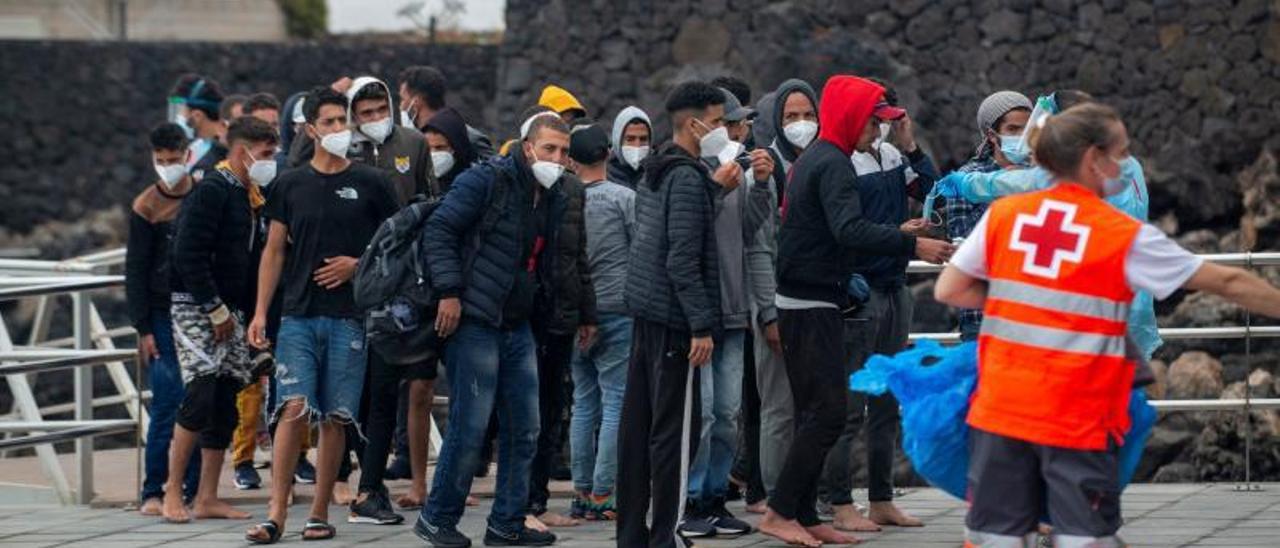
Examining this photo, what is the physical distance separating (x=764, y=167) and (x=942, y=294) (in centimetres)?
299

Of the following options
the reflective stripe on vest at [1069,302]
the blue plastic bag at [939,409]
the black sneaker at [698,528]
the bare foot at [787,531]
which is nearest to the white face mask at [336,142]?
the black sneaker at [698,528]

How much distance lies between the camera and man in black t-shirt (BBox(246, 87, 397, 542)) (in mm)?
9914

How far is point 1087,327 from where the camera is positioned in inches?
265

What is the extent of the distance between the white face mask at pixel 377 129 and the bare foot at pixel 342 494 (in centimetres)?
156

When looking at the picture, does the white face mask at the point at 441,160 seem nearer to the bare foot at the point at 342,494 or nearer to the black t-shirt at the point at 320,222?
the black t-shirt at the point at 320,222

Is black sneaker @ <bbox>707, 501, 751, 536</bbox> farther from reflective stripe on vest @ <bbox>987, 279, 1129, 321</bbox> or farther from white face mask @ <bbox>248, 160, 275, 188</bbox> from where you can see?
reflective stripe on vest @ <bbox>987, 279, 1129, 321</bbox>

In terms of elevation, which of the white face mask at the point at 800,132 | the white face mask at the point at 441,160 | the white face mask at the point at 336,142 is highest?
the white face mask at the point at 800,132

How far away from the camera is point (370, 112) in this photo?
36.1ft

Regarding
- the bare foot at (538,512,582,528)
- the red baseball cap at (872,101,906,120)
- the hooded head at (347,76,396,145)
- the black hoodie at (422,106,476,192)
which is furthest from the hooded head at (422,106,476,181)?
the red baseball cap at (872,101,906,120)

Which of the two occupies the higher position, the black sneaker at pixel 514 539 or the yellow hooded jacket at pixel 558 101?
the yellow hooded jacket at pixel 558 101

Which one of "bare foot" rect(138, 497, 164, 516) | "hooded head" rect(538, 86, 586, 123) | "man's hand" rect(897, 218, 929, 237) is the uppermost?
"hooded head" rect(538, 86, 586, 123)

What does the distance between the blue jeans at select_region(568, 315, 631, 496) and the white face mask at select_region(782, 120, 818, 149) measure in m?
1.05

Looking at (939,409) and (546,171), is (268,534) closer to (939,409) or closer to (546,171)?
(546,171)

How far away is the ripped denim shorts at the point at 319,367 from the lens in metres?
9.89
